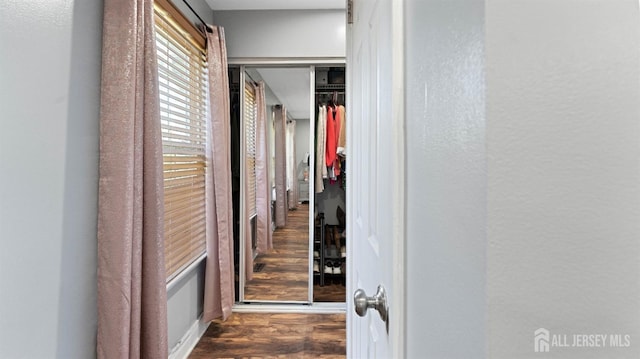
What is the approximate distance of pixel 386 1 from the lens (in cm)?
74

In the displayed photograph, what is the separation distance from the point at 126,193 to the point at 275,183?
1.78 m

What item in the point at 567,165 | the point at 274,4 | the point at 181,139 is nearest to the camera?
the point at 567,165

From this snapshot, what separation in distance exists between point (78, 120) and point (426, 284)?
1303 millimetres

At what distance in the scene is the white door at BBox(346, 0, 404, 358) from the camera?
2.07 feet

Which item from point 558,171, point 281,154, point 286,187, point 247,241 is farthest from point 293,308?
point 558,171

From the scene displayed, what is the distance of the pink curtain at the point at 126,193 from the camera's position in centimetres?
128

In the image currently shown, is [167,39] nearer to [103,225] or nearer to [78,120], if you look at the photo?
[78,120]

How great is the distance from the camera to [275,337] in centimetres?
239

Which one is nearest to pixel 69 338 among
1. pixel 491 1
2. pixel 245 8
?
pixel 491 1

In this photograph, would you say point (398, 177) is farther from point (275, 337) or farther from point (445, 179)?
point (275, 337)

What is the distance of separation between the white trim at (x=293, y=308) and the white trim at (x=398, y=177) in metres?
2.29

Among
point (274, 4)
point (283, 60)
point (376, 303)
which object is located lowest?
point (376, 303)

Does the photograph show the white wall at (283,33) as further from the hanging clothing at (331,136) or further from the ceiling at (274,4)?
the hanging clothing at (331,136)

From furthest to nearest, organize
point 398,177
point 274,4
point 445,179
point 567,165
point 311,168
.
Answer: point 311,168, point 274,4, point 398,177, point 445,179, point 567,165
